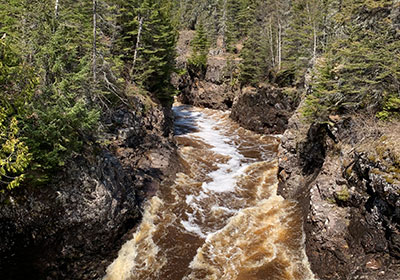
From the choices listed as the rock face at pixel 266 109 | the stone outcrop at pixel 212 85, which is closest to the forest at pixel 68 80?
the rock face at pixel 266 109

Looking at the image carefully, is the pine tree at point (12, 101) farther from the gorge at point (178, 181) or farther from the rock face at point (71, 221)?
the rock face at point (71, 221)

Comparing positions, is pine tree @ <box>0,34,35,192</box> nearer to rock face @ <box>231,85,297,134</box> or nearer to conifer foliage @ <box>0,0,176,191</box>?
conifer foliage @ <box>0,0,176,191</box>

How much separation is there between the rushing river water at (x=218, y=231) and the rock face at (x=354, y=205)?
1025 millimetres

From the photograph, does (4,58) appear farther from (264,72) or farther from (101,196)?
(264,72)

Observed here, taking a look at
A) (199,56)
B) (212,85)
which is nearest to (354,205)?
(212,85)

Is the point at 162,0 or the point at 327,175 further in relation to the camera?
the point at 162,0

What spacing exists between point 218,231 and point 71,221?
6.62m

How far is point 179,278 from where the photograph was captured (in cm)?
945

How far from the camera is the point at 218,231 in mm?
11844

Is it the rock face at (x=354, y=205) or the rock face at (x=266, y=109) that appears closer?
the rock face at (x=354, y=205)

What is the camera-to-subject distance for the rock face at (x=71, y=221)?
805 centimetres

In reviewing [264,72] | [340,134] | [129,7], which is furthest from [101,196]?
[264,72]

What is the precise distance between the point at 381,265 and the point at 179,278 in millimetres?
7082

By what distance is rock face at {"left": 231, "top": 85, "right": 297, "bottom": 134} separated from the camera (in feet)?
90.6
